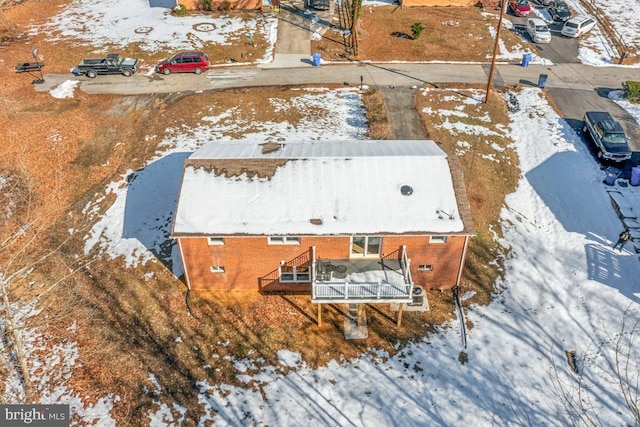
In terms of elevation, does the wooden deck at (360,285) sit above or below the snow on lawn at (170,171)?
above

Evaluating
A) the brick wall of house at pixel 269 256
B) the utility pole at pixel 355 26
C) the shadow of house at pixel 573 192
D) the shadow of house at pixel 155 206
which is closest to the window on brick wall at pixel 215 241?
the brick wall of house at pixel 269 256

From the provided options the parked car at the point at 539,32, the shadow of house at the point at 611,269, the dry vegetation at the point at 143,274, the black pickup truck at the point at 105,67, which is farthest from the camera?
the parked car at the point at 539,32

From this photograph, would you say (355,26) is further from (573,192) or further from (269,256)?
(269,256)

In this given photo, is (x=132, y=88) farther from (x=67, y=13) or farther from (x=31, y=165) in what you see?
(x=67, y=13)

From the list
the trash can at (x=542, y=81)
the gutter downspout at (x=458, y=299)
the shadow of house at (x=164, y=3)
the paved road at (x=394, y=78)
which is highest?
the shadow of house at (x=164, y=3)

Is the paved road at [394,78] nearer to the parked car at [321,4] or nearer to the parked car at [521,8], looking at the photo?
the parked car at [521,8]

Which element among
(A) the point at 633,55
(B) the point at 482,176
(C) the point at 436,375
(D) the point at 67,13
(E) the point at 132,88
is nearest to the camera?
(C) the point at 436,375

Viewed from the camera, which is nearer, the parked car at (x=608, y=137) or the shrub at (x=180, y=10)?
the parked car at (x=608, y=137)

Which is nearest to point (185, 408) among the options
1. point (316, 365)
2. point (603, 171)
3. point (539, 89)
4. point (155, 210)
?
point (316, 365)
